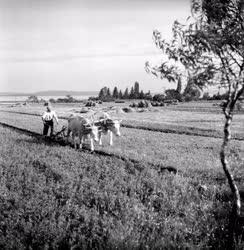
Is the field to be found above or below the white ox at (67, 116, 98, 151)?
below

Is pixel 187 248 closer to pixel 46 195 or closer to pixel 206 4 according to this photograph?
pixel 46 195

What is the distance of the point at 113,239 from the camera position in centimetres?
711

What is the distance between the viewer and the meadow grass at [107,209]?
7321mm

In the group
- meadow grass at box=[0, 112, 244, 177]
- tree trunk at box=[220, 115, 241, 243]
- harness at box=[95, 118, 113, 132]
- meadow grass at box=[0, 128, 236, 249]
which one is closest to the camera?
tree trunk at box=[220, 115, 241, 243]

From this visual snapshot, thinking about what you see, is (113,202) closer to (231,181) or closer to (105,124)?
(231,181)

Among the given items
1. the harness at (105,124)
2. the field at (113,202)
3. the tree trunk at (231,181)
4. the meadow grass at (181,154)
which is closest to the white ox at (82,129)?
the meadow grass at (181,154)

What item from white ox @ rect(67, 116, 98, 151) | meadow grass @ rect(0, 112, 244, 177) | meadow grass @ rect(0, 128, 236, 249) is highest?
white ox @ rect(67, 116, 98, 151)

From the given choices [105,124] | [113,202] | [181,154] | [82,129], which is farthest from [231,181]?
[105,124]

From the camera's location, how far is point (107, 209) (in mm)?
8945

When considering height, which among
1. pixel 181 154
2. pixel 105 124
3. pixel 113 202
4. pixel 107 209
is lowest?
pixel 107 209

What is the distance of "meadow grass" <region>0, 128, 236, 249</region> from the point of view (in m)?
7.32

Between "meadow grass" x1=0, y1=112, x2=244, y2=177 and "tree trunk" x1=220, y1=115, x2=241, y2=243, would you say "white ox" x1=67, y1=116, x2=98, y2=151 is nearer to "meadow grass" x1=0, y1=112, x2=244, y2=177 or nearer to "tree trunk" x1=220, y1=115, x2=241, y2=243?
"meadow grass" x1=0, y1=112, x2=244, y2=177

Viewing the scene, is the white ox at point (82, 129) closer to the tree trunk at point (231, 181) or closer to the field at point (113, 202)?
the field at point (113, 202)

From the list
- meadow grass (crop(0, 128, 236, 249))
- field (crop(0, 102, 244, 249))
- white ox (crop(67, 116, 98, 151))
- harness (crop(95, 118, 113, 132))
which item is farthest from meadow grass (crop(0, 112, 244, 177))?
meadow grass (crop(0, 128, 236, 249))
